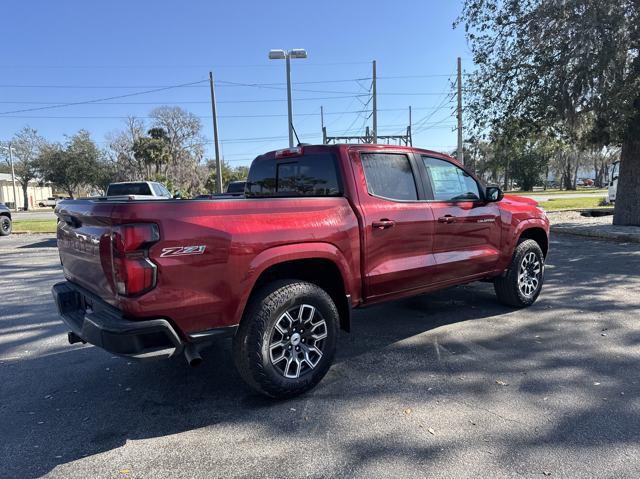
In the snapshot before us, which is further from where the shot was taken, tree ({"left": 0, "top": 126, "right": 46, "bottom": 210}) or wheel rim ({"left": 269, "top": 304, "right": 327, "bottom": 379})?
tree ({"left": 0, "top": 126, "right": 46, "bottom": 210})

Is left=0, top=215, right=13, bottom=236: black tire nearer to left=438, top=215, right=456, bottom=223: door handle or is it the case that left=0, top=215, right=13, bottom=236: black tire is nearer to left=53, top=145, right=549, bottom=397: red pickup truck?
left=53, top=145, right=549, bottom=397: red pickup truck

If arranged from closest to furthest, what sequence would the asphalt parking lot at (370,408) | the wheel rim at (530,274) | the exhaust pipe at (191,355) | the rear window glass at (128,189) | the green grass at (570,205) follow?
the asphalt parking lot at (370,408)
the exhaust pipe at (191,355)
the wheel rim at (530,274)
the rear window glass at (128,189)
the green grass at (570,205)

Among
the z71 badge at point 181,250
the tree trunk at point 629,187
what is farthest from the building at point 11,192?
the z71 badge at point 181,250

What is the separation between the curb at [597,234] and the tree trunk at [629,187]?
1.15 meters

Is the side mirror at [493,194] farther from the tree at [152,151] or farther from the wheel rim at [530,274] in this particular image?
the tree at [152,151]

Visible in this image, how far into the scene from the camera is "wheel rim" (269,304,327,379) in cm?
346

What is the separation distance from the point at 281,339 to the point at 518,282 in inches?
138

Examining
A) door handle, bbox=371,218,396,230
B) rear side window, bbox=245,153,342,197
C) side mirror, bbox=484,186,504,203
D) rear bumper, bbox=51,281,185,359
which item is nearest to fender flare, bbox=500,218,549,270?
side mirror, bbox=484,186,504,203

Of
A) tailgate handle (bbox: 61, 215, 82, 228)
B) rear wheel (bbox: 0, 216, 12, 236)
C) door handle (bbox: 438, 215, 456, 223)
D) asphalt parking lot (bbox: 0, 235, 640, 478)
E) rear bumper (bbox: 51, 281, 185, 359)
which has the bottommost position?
asphalt parking lot (bbox: 0, 235, 640, 478)

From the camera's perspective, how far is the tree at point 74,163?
164 ft

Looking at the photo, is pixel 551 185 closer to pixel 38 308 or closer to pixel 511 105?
pixel 511 105

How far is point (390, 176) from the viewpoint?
14.5 feet

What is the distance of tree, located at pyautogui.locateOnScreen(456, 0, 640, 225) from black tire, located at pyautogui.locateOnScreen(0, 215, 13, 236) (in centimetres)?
1587

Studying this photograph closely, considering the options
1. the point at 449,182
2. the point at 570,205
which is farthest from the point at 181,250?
the point at 570,205
